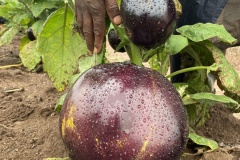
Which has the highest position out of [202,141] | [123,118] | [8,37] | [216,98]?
[123,118]

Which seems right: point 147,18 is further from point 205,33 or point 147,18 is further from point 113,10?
→ point 205,33

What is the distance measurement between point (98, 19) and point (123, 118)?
32 cm

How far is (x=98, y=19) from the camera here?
1156 mm

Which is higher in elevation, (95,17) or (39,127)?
(95,17)

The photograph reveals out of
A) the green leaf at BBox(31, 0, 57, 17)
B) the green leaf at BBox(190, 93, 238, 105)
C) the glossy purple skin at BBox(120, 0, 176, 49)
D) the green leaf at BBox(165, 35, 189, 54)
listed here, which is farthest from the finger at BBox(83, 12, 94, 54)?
the green leaf at BBox(31, 0, 57, 17)

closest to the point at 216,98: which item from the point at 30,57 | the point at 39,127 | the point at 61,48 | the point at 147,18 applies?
the point at 147,18

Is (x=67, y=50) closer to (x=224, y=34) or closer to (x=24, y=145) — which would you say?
(x=24, y=145)

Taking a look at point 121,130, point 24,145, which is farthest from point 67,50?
point 121,130

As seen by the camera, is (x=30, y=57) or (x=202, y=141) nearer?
(x=202, y=141)

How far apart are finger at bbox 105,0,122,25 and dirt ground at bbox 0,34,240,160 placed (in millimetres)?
683

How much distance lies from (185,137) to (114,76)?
256 mm

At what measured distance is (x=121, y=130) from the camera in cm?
100

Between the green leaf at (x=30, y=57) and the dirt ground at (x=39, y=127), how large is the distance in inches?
5.9

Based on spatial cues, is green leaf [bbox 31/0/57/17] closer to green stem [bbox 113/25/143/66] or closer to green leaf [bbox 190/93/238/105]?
green stem [bbox 113/25/143/66]
